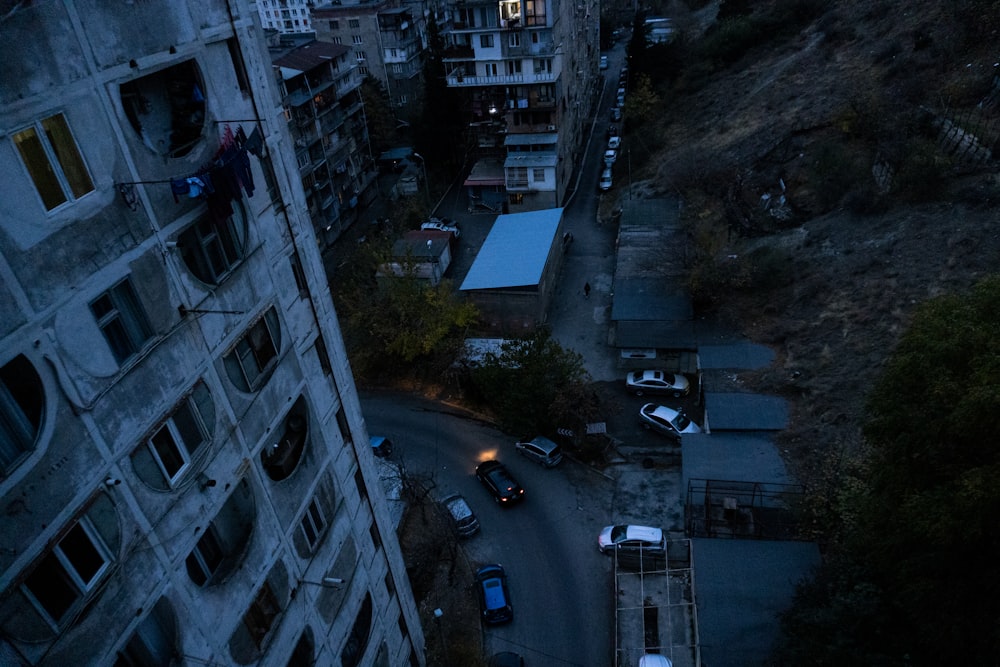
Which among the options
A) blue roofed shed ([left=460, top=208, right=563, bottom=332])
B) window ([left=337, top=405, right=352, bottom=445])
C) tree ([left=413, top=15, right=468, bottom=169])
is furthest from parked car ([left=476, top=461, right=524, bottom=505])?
tree ([left=413, top=15, right=468, bottom=169])

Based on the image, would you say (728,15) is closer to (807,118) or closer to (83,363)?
(807,118)

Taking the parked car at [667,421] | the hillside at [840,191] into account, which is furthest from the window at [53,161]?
the parked car at [667,421]

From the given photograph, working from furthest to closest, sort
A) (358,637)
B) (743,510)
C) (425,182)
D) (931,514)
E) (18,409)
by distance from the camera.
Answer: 1. (425,182)
2. (743,510)
3. (358,637)
4. (931,514)
5. (18,409)

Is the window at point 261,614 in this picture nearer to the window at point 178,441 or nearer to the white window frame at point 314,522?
the white window frame at point 314,522

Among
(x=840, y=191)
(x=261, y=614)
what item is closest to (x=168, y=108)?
(x=261, y=614)

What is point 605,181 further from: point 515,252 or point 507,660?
point 507,660
